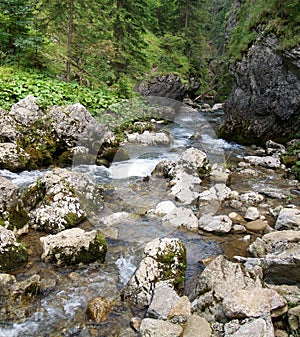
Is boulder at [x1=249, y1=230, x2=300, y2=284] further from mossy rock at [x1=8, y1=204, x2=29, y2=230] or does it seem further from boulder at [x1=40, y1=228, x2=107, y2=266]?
mossy rock at [x1=8, y1=204, x2=29, y2=230]

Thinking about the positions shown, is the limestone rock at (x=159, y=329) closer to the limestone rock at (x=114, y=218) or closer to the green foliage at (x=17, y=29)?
the limestone rock at (x=114, y=218)

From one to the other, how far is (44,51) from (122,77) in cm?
432

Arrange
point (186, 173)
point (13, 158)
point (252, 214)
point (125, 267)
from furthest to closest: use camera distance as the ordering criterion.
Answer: point (186, 173)
point (13, 158)
point (252, 214)
point (125, 267)

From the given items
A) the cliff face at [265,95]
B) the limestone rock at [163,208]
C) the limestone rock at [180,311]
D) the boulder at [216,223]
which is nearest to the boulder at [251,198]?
the boulder at [216,223]

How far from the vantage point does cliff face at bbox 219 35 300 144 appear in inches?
513

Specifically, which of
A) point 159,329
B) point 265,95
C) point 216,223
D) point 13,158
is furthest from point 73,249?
point 265,95

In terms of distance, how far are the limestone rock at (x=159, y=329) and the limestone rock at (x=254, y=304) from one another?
2.07 ft

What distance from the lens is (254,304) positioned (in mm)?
3625

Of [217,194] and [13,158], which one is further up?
[13,158]

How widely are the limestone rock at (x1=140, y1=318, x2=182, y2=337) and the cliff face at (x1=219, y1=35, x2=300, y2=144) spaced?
1179cm

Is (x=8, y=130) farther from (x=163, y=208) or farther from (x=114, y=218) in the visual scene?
(x=163, y=208)

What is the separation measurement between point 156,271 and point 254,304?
1488mm

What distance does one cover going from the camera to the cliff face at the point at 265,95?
513 inches

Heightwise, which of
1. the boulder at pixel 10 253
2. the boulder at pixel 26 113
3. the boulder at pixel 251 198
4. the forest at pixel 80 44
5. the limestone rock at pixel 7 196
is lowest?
the boulder at pixel 251 198
